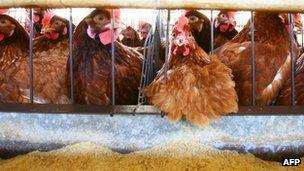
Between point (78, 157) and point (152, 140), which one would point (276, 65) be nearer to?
point (152, 140)

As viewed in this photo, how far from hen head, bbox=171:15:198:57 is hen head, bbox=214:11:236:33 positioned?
4.97ft

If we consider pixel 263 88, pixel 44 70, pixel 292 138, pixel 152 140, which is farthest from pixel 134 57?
pixel 292 138

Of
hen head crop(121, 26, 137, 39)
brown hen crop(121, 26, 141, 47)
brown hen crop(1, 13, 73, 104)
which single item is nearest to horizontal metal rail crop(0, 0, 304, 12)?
brown hen crop(1, 13, 73, 104)

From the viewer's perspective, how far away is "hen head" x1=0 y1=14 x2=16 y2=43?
254cm

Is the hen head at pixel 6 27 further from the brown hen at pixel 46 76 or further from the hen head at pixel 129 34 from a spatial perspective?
the hen head at pixel 129 34

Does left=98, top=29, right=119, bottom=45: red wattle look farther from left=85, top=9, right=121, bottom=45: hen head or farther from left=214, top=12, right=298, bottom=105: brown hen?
left=214, top=12, right=298, bottom=105: brown hen

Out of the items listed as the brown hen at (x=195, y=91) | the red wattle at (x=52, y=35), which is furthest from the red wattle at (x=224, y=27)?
the brown hen at (x=195, y=91)

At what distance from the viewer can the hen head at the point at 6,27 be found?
2.54 m

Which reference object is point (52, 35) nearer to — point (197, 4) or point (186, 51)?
point (186, 51)

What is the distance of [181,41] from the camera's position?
68.2 inches

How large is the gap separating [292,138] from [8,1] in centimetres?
105

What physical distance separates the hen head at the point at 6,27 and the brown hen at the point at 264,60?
128 cm

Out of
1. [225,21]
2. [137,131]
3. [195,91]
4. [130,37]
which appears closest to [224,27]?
[225,21]

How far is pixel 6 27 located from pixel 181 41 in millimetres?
1315
